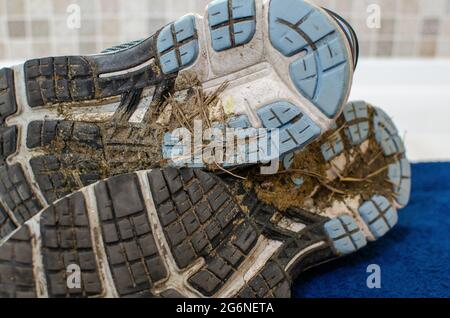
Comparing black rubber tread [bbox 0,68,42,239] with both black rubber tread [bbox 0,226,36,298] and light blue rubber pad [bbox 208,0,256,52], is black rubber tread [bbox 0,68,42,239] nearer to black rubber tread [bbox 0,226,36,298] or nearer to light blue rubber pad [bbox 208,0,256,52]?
black rubber tread [bbox 0,226,36,298]

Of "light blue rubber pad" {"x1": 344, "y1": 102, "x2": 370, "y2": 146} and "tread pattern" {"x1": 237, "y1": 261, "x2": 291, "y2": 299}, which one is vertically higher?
"light blue rubber pad" {"x1": 344, "y1": 102, "x2": 370, "y2": 146}

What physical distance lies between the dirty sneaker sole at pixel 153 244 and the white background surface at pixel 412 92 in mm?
950

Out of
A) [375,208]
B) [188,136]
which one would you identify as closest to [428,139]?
[375,208]

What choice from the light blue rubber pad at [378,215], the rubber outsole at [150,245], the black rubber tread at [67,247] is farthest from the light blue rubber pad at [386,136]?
the black rubber tread at [67,247]

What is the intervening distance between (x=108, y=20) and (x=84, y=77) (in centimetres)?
79

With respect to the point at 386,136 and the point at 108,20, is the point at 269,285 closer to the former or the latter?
the point at 386,136

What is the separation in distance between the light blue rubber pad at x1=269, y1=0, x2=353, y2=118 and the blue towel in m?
0.28

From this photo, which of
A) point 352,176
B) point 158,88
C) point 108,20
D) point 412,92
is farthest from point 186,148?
point 412,92

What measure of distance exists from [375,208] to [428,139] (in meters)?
0.80

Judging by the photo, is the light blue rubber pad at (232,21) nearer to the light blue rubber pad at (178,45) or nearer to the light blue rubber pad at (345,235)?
the light blue rubber pad at (178,45)

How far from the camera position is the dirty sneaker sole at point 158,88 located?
72cm

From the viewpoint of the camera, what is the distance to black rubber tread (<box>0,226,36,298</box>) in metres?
0.62

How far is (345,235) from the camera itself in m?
0.87

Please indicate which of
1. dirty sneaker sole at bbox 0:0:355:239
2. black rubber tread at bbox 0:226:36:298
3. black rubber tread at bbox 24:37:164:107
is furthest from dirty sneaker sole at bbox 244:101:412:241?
black rubber tread at bbox 0:226:36:298
